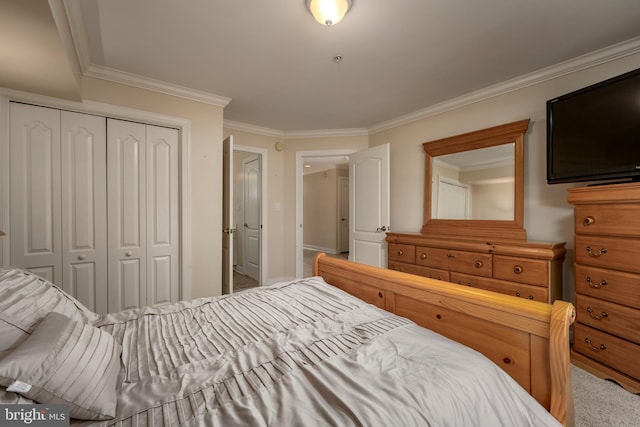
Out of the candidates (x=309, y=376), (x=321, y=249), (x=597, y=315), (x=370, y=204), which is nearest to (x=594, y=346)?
(x=597, y=315)

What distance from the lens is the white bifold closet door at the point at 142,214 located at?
2451mm

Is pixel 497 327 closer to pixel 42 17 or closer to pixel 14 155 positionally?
pixel 42 17

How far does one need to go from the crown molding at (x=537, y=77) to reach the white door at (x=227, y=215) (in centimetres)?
228

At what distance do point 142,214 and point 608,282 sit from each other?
374 centimetres

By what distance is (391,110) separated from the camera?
11.0 feet

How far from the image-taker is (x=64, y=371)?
73cm

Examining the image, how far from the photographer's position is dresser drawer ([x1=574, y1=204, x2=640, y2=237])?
1.65m

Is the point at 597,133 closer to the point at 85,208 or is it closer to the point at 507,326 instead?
the point at 507,326

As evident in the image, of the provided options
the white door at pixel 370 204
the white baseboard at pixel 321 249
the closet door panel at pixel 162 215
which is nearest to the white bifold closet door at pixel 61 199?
the closet door panel at pixel 162 215

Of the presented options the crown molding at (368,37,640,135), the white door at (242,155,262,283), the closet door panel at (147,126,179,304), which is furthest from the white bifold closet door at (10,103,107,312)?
the crown molding at (368,37,640,135)

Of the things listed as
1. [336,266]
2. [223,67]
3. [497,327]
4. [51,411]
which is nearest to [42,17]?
[223,67]

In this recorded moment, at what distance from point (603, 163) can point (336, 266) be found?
2041 millimetres

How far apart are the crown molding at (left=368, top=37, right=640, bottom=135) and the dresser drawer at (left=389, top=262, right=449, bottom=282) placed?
1859 mm

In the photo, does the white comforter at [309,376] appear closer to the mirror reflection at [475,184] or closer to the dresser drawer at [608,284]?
the dresser drawer at [608,284]
